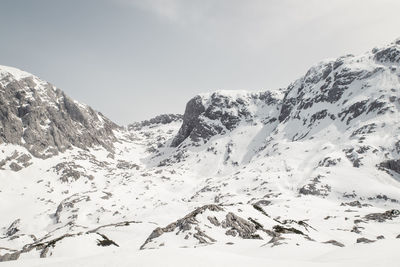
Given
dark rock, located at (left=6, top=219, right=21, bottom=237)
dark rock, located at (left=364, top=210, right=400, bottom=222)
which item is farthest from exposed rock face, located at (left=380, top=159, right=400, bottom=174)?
dark rock, located at (left=6, top=219, right=21, bottom=237)

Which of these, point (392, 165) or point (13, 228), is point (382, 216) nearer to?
point (392, 165)

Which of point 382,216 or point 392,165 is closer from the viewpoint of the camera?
point 382,216

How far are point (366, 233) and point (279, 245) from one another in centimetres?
5782

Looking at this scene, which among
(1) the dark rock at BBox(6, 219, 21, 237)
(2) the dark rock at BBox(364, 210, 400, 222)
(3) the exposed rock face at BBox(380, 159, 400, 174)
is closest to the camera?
(2) the dark rock at BBox(364, 210, 400, 222)

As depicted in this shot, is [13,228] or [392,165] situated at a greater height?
[392,165]

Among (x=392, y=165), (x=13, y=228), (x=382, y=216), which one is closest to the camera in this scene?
(x=382, y=216)

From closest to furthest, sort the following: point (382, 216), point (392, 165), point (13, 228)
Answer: point (382, 216) → point (13, 228) → point (392, 165)

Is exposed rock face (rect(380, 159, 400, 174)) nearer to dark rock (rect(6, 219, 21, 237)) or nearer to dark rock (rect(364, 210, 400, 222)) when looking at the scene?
dark rock (rect(364, 210, 400, 222))

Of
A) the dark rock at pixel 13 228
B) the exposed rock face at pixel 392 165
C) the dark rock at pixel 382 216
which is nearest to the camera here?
the dark rock at pixel 382 216

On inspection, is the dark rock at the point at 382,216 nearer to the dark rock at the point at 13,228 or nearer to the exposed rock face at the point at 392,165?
the exposed rock face at the point at 392,165

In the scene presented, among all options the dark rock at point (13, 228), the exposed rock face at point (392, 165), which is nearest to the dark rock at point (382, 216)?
the exposed rock face at point (392, 165)

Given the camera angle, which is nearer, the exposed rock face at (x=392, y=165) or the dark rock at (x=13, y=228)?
the dark rock at (x=13, y=228)

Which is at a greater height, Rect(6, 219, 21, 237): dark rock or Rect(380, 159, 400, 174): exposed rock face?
Rect(380, 159, 400, 174): exposed rock face

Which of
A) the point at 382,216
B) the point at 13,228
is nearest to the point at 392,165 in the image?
the point at 382,216
